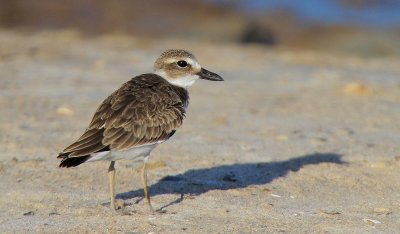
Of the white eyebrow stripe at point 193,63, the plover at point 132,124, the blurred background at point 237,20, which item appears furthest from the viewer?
the blurred background at point 237,20

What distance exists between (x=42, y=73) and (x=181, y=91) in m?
6.34

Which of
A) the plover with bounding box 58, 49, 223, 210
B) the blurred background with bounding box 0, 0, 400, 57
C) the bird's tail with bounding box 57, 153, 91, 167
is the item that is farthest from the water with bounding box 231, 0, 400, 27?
the bird's tail with bounding box 57, 153, 91, 167

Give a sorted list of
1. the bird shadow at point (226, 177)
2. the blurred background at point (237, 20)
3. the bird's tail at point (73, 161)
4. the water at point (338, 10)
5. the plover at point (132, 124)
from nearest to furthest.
→ the bird's tail at point (73, 161) < the plover at point (132, 124) < the bird shadow at point (226, 177) < the blurred background at point (237, 20) < the water at point (338, 10)

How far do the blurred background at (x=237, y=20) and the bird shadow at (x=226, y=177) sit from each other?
483 inches

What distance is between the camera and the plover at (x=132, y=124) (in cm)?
745

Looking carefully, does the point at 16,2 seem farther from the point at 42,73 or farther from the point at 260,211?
the point at 260,211

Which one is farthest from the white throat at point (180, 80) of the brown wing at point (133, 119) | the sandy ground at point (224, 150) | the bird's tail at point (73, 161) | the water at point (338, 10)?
the water at point (338, 10)

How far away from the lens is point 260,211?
771 cm

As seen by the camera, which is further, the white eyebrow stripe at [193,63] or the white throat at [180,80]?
the white eyebrow stripe at [193,63]

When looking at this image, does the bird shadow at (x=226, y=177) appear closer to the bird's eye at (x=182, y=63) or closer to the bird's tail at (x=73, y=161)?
the bird's tail at (x=73, y=161)

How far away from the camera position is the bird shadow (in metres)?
8.48

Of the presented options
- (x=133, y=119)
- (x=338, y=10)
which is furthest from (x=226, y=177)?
(x=338, y=10)

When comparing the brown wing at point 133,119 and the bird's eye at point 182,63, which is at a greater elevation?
the bird's eye at point 182,63

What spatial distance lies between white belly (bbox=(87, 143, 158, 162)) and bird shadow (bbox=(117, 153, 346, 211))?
0.51m
